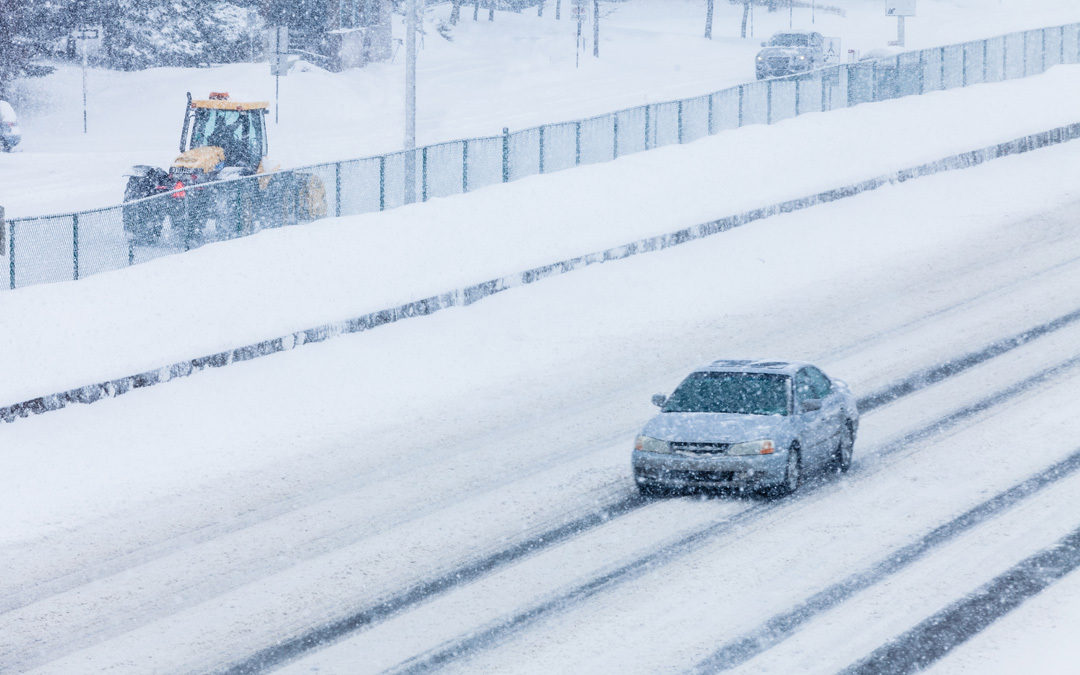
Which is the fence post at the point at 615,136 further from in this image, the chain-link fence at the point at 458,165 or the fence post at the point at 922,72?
the fence post at the point at 922,72

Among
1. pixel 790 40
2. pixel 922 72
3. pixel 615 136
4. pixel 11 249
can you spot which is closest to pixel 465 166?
pixel 615 136

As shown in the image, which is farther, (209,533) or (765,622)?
(209,533)

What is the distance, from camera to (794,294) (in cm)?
2638

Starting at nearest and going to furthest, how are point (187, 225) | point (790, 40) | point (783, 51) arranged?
point (187, 225) → point (783, 51) → point (790, 40)

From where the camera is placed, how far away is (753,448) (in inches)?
620

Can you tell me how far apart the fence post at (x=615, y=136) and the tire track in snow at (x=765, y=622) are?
1658 cm

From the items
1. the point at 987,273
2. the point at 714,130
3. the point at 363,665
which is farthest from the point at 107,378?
the point at 714,130

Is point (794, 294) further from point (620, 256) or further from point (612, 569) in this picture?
point (612, 569)

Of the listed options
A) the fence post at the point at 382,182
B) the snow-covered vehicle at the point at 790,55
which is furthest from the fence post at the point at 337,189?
the snow-covered vehicle at the point at 790,55

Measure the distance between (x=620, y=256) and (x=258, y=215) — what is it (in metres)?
6.32

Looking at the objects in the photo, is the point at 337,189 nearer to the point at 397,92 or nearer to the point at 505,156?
the point at 505,156

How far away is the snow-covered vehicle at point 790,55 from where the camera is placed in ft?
183

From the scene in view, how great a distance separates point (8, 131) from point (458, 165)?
68.6 feet

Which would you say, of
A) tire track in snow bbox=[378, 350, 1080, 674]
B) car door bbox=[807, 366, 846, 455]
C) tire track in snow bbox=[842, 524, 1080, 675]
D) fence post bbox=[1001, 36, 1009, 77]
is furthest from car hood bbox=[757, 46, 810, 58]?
tire track in snow bbox=[842, 524, 1080, 675]
